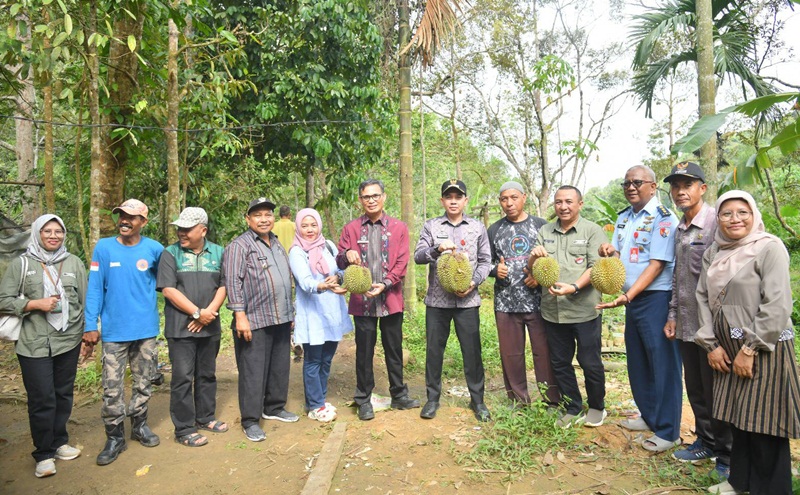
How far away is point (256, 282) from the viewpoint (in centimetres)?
416

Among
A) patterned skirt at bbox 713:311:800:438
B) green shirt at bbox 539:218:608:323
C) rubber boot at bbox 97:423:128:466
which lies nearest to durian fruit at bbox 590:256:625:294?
green shirt at bbox 539:218:608:323

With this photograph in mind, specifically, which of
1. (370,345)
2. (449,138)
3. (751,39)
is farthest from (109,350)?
(449,138)

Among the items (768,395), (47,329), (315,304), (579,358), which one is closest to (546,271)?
(579,358)

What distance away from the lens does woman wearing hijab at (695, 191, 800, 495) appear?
106 inches

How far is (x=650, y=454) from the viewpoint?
363 centimetres

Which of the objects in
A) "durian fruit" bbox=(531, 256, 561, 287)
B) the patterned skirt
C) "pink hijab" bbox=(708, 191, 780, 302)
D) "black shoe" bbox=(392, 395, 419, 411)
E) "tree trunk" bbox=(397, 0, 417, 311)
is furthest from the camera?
"tree trunk" bbox=(397, 0, 417, 311)

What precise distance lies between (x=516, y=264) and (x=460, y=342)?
0.80 m

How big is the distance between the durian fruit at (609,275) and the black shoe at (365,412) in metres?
2.16

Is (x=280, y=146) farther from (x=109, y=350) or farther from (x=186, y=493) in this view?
(x=186, y=493)

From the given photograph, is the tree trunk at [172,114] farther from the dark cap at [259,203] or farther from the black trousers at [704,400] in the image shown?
the black trousers at [704,400]

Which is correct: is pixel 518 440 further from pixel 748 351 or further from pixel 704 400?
pixel 748 351

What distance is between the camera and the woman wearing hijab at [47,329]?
362cm

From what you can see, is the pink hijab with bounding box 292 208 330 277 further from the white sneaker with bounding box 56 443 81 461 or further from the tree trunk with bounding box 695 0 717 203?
the tree trunk with bounding box 695 0 717 203

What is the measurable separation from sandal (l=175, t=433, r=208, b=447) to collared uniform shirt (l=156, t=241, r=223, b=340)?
80cm
